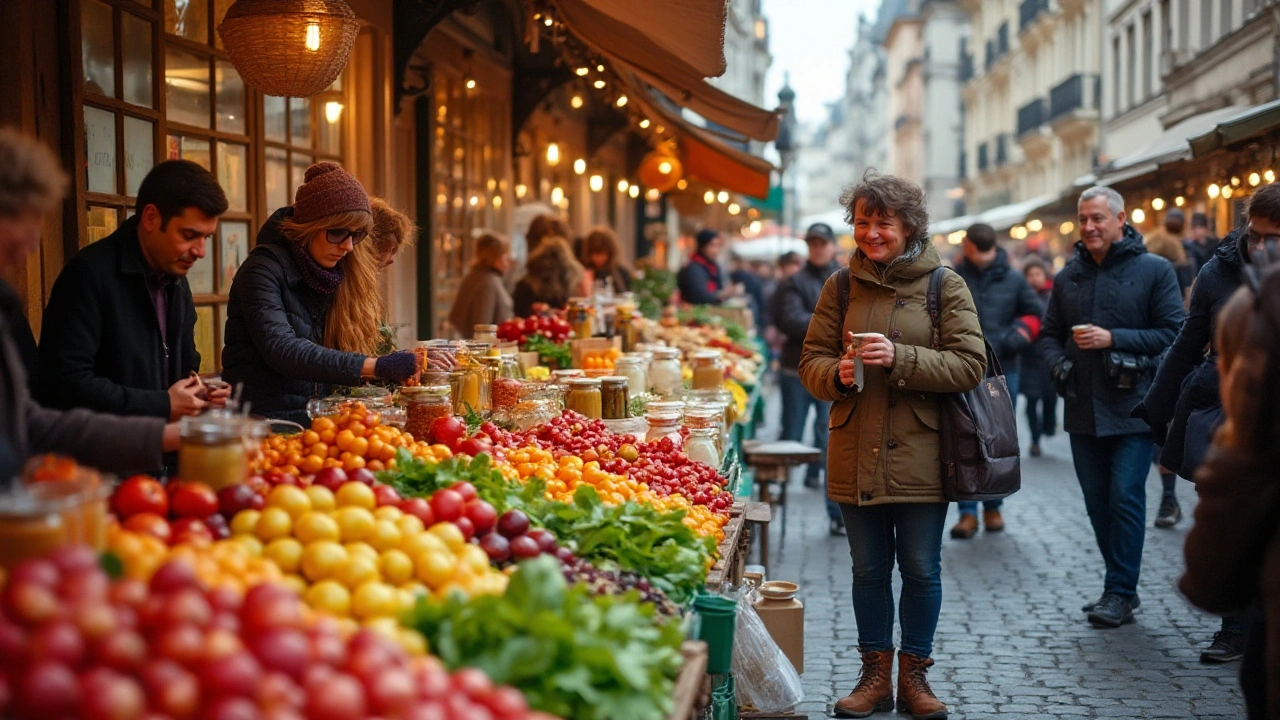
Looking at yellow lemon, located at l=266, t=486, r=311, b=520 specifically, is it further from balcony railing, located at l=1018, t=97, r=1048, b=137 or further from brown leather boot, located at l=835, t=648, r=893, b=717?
balcony railing, located at l=1018, t=97, r=1048, b=137

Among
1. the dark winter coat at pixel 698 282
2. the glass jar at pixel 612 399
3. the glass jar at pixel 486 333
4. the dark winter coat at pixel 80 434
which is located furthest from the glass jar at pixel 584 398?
the dark winter coat at pixel 698 282

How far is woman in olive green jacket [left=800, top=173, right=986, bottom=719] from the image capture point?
16.6 ft

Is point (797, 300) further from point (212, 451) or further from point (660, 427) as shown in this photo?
point (212, 451)

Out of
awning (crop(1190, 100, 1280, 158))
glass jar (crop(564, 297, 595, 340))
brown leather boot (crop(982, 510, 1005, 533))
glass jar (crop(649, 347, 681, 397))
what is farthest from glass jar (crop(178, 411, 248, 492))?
awning (crop(1190, 100, 1280, 158))

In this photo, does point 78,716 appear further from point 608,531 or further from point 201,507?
point 608,531

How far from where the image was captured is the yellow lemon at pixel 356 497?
127 inches

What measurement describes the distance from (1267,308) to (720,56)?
424 cm

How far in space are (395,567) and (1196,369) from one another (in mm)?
3981

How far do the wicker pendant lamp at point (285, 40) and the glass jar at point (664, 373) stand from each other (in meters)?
3.05

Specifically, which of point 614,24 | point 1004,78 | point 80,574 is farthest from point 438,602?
point 1004,78

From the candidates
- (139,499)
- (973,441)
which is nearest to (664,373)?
(973,441)

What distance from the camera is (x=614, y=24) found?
8242 millimetres

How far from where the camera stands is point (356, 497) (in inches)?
127

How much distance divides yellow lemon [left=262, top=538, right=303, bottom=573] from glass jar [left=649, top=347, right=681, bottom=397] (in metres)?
5.02
